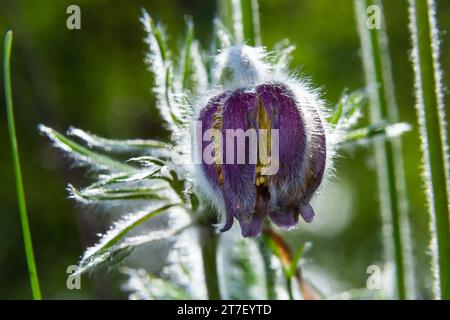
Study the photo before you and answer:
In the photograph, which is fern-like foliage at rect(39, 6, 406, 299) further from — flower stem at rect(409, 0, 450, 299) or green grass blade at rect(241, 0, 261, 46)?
flower stem at rect(409, 0, 450, 299)

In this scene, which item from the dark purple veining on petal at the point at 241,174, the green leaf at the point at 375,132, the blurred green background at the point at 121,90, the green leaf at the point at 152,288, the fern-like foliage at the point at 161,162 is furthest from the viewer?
the blurred green background at the point at 121,90

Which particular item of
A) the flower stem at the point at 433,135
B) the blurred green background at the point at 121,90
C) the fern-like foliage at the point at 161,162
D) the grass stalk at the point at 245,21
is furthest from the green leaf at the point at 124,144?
the blurred green background at the point at 121,90

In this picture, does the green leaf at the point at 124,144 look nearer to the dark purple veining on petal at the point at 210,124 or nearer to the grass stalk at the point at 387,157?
the dark purple veining on petal at the point at 210,124

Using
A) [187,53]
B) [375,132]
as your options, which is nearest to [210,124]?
[187,53]

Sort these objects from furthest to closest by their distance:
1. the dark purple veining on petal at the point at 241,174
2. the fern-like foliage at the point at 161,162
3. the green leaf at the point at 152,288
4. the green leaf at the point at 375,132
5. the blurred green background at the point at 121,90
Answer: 1. the blurred green background at the point at 121,90
2. the green leaf at the point at 152,288
3. the green leaf at the point at 375,132
4. the fern-like foliage at the point at 161,162
5. the dark purple veining on petal at the point at 241,174

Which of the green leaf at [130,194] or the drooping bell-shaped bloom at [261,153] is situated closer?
the drooping bell-shaped bloom at [261,153]

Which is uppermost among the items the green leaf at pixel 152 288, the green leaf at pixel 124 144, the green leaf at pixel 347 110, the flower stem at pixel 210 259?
the green leaf at pixel 347 110
